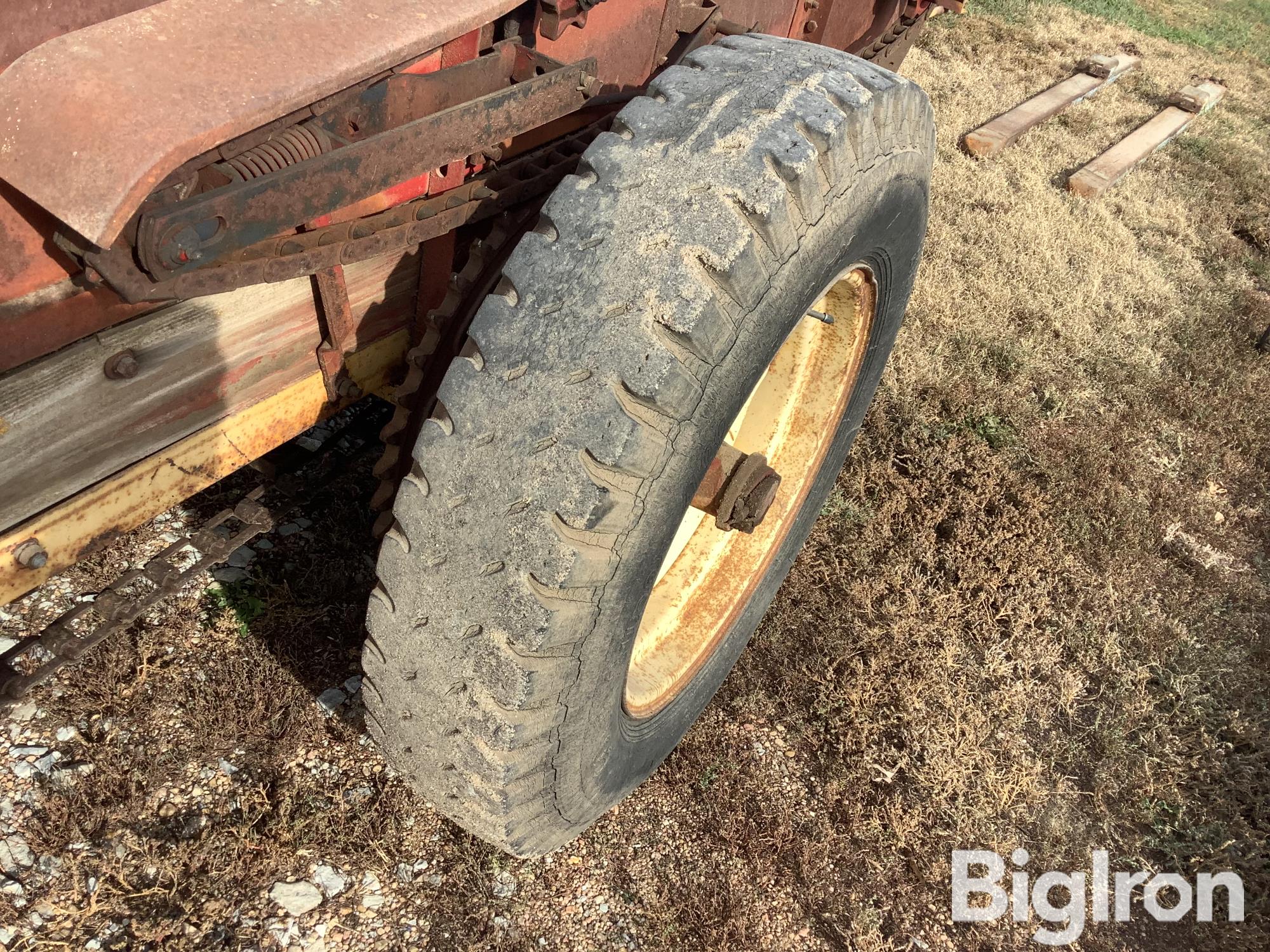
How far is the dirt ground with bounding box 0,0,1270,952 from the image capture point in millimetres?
2186

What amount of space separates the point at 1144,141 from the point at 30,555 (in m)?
7.46

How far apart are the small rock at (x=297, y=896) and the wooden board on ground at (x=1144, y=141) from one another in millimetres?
5867

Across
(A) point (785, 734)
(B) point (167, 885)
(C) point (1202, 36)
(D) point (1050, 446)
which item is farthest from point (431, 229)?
(C) point (1202, 36)

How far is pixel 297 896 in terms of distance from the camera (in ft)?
7.04


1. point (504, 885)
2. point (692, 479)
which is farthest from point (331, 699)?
point (692, 479)

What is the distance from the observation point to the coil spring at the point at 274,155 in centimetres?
139

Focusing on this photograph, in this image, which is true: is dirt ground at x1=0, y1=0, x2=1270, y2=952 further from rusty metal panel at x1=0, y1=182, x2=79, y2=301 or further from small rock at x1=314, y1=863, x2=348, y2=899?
rusty metal panel at x1=0, y1=182, x2=79, y2=301

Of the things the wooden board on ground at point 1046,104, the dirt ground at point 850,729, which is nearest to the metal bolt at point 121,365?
the dirt ground at point 850,729

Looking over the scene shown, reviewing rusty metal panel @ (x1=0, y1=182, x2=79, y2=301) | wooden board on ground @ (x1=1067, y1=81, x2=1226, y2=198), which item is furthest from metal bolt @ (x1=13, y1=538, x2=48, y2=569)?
wooden board on ground @ (x1=1067, y1=81, x2=1226, y2=198)

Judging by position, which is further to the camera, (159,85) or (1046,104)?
(1046,104)

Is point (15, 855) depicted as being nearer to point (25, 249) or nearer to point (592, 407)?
point (25, 249)

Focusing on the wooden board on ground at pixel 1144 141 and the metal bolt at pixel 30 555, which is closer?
the metal bolt at pixel 30 555

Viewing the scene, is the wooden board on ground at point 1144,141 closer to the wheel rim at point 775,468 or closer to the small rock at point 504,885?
the wheel rim at point 775,468

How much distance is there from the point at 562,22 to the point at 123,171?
970 mm
